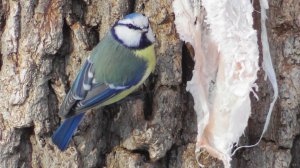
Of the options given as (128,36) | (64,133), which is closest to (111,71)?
(128,36)

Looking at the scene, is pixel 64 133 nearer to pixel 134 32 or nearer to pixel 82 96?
pixel 82 96

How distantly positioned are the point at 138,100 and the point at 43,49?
0.40 metres

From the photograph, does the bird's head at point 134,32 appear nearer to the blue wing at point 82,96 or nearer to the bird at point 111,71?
the bird at point 111,71

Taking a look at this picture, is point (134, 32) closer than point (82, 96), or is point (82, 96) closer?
point (82, 96)

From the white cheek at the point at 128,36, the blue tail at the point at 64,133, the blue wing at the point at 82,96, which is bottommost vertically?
the blue tail at the point at 64,133

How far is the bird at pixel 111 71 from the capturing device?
222 centimetres

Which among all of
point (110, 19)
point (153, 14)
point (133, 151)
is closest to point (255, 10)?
point (153, 14)

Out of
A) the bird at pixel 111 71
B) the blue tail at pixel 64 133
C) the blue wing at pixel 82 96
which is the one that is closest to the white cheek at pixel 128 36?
the bird at pixel 111 71

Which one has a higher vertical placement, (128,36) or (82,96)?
(128,36)

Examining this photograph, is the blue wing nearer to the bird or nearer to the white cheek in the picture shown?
the bird

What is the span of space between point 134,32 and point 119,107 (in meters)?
0.34

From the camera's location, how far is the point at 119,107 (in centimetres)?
232

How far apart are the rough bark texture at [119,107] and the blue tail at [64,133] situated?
0.07m

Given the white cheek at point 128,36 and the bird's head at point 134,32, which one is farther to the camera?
the white cheek at point 128,36
